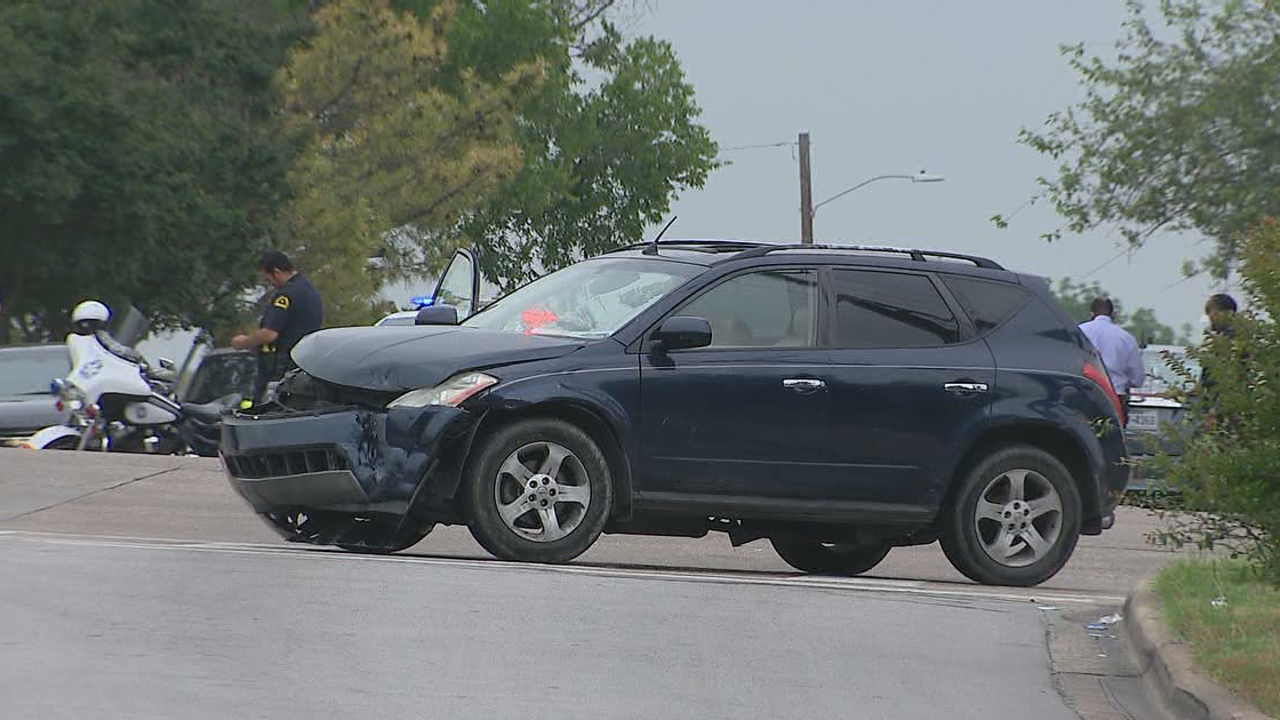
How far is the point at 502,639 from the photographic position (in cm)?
915

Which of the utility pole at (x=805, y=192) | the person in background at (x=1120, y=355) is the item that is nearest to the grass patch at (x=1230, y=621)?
the person in background at (x=1120, y=355)

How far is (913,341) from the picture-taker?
12.6 metres

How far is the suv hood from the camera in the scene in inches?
454

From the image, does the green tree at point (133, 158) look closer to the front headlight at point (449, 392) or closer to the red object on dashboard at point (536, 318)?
the red object on dashboard at point (536, 318)

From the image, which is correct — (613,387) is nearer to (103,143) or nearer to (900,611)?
(900,611)

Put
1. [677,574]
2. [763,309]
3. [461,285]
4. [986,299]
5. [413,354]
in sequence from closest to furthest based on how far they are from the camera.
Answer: [413,354] → [677,574] → [763,309] → [986,299] → [461,285]

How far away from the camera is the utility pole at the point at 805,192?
57.2 metres

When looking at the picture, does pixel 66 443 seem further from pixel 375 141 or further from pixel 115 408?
pixel 375 141

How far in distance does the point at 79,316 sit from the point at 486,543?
9.97 meters

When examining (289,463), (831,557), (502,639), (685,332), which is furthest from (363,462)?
(831,557)

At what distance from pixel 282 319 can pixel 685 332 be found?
18.4 ft

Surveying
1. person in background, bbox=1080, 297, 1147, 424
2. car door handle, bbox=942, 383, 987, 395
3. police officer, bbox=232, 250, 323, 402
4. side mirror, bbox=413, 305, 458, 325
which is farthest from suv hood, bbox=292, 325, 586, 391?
person in background, bbox=1080, 297, 1147, 424

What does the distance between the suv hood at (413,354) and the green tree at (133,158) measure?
30.6 m

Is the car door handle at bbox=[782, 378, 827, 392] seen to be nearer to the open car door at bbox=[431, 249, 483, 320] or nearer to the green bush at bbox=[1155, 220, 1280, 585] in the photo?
the green bush at bbox=[1155, 220, 1280, 585]
